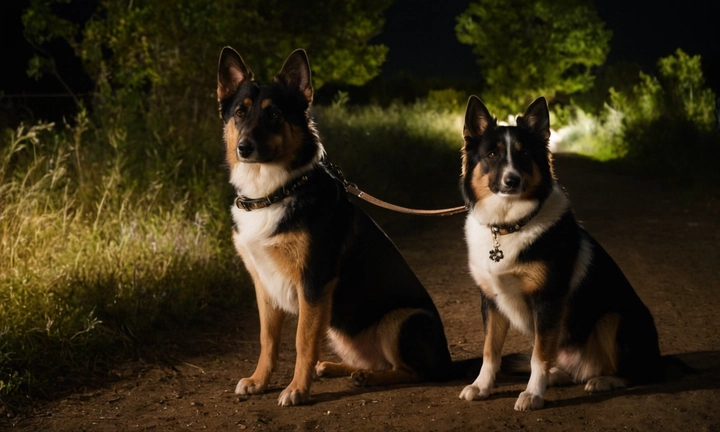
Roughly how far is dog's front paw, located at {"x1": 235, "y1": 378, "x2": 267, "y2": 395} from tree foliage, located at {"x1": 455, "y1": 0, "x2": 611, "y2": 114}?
3402cm

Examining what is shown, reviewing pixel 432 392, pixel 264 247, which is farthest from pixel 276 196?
pixel 432 392

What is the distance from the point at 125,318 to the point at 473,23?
36533 millimetres

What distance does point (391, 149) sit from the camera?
15523 mm

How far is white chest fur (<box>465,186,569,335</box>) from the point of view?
13.7 ft

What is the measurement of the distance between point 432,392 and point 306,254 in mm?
1139

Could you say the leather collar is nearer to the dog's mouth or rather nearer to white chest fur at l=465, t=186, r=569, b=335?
the dog's mouth

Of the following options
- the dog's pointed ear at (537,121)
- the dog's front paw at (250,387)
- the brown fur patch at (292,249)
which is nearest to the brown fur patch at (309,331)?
the brown fur patch at (292,249)

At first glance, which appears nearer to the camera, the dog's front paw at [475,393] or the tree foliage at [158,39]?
the dog's front paw at [475,393]

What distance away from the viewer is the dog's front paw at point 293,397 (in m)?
4.39

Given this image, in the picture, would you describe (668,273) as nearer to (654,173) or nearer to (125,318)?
(125,318)

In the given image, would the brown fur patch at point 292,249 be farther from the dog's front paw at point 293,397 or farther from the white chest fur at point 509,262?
the white chest fur at point 509,262

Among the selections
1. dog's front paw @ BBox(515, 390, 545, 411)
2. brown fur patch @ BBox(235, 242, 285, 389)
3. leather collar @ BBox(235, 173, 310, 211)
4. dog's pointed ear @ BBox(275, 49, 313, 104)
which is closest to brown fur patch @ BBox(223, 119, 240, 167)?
leather collar @ BBox(235, 173, 310, 211)

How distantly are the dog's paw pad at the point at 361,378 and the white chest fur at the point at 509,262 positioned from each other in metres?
0.95

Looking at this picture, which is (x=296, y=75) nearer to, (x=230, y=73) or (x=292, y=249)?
(x=230, y=73)
